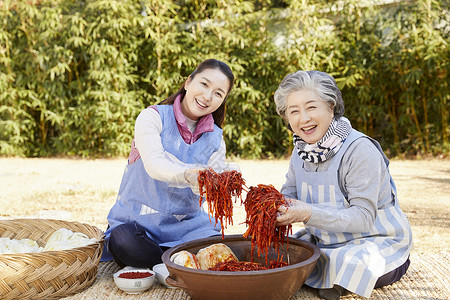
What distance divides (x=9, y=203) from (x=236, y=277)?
332 cm

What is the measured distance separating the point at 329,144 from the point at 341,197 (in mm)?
268

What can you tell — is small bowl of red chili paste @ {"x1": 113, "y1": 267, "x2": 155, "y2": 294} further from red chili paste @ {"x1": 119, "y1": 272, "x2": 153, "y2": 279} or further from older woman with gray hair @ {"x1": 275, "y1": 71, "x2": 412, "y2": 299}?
older woman with gray hair @ {"x1": 275, "y1": 71, "x2": 412, "y2": 299}

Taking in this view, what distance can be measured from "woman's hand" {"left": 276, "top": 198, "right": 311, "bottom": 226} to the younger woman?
73cm

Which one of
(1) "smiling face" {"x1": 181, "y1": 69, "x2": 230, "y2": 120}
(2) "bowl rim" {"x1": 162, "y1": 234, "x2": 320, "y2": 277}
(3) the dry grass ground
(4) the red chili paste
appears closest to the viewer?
(2) "bowl rim" {"x1": 162, "y1": 234, "x2": 320, "y2": 277}

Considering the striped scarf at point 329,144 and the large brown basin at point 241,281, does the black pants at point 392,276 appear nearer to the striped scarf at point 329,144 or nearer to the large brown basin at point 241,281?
the large brown basin at point 241,281

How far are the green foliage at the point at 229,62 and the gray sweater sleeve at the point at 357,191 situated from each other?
523 centimetres

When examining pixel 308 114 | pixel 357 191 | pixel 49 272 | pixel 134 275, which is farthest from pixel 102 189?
pixel 357 191

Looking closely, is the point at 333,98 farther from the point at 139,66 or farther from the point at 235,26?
the point at 139,66

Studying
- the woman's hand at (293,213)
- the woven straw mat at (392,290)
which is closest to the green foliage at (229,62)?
the woven straw mat at (392,290)

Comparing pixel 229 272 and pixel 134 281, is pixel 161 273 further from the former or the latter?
pixel 229 272

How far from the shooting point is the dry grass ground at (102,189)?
3660 millimetres

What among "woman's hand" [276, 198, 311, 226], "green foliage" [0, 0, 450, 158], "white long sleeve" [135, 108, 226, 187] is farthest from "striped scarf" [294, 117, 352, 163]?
"green foliage" [0, 0, 450, 158]

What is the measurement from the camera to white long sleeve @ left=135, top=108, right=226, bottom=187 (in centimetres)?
217

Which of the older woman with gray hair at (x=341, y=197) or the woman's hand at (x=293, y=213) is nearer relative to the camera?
the woman's hand at (x=293, y=213)
